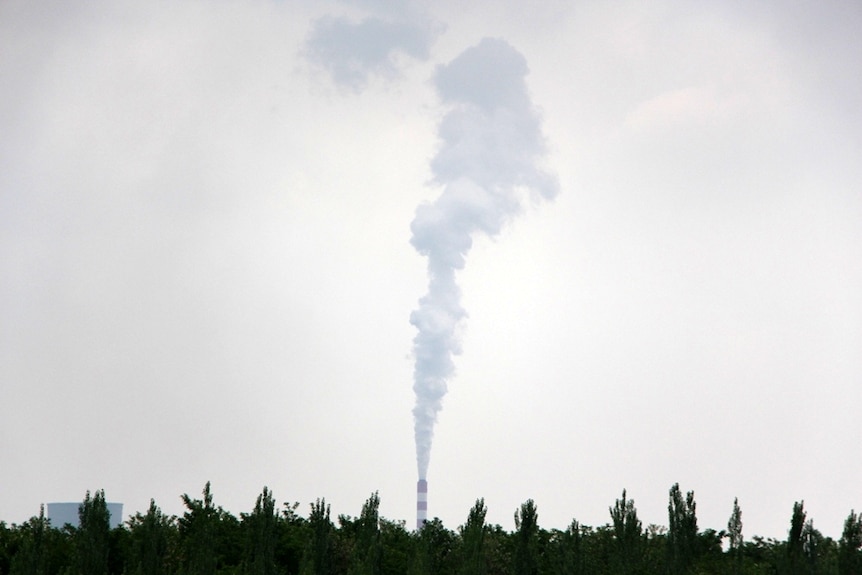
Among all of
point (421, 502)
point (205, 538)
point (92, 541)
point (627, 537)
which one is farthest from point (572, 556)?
point (421, 502)

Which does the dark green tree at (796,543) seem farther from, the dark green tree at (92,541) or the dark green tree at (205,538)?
the dark green tree at (92,541)

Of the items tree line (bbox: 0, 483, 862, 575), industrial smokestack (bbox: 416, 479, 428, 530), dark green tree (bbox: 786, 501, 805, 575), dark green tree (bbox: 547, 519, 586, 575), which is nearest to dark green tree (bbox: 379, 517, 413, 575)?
tree line (bbox: 0, 483, 862, 575)

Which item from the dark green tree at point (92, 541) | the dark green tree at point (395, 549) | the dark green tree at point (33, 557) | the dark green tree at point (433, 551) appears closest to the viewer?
the dark green tree at point (433, 551)

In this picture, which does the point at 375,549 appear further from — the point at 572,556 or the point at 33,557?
the point at 33,557

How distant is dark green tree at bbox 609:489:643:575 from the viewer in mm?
60156

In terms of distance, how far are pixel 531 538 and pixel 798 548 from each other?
633 inches

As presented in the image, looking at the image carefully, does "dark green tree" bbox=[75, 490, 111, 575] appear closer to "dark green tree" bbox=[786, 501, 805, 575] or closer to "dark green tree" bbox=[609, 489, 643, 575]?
"dark green tree" bbox=[609, 489, 643, 575]

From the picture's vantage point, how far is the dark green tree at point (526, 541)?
62.4 metres

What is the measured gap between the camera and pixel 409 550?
247 ft

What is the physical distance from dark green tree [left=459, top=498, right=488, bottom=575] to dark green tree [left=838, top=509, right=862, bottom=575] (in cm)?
1724

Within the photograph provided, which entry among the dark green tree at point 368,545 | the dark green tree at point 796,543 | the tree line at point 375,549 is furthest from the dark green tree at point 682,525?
the dark green tree at point 368,545

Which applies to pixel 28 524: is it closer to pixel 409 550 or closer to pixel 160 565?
pixel 160 565

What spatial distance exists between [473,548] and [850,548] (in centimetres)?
1841

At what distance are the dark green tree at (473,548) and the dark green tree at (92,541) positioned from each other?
1942 cm
